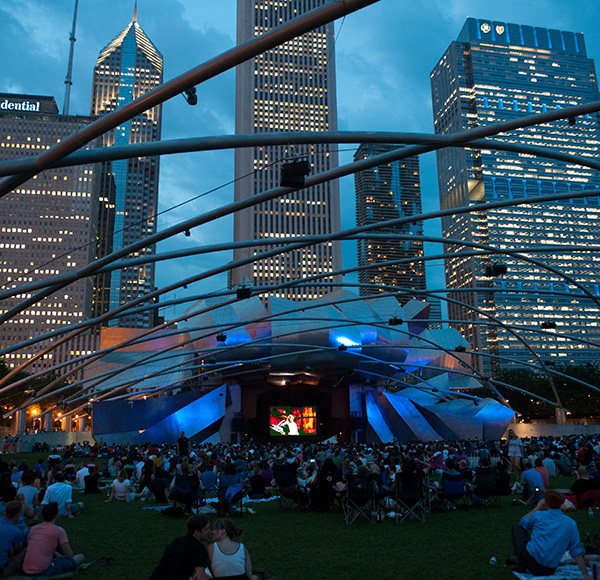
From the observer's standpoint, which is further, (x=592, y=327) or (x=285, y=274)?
(x=592, y=327)

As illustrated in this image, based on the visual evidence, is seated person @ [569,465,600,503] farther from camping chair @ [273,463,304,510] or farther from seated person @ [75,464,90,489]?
seated person @ [75,464,90,489]

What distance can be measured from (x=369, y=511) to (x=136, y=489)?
9.05 m

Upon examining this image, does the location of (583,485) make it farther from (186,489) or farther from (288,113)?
(288,113)

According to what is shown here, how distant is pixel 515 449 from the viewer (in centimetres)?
2080

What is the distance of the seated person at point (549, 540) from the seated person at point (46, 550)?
5.74 metres

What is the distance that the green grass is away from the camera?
798cm

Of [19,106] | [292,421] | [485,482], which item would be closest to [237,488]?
[485,482]

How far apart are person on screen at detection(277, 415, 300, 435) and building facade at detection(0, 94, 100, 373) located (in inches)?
4406

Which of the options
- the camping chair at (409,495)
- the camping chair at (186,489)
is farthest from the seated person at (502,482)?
the camping chair at (186,489)

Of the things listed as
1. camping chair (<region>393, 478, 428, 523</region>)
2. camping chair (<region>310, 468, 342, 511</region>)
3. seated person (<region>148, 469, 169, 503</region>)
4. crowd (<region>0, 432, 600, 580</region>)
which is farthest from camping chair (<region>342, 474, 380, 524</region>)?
seated person (<region>148, 469, 169, 503</region>)

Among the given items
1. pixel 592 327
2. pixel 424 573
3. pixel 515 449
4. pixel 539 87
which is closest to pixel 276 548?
pixel 424 573

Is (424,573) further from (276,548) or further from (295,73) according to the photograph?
(295,73)

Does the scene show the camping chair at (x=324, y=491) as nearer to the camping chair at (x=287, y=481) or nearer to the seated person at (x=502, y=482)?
the camping chair at (x=287, y=481)

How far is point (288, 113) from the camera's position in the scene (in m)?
137
